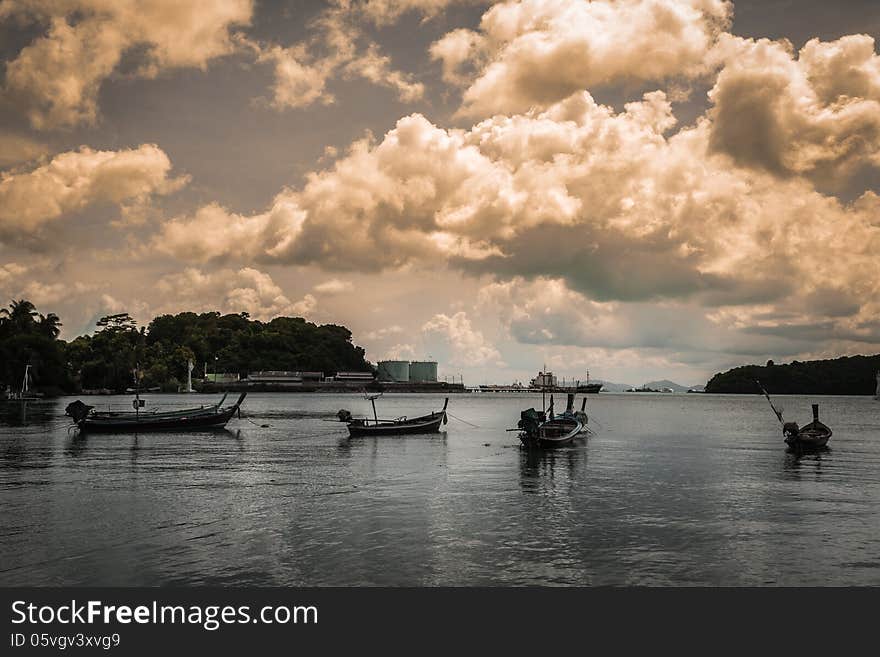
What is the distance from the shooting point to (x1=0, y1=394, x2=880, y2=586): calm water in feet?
69.2

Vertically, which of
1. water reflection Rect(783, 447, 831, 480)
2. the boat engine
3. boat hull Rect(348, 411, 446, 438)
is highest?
the boat engine

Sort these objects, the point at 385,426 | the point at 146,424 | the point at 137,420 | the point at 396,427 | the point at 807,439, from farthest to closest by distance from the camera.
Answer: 1. the point at 146,424
2. the point at 137,420
3. the point at 396,427
4. the point at 385,426
5. the point at 807,439

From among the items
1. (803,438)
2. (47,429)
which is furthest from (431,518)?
(47,429)

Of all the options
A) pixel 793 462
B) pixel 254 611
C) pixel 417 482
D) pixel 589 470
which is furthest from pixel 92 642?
pixel 793 462

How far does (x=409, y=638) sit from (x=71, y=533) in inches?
620

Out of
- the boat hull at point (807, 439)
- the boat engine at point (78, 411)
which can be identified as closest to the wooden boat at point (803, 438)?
the boat hull at point (807, 439)

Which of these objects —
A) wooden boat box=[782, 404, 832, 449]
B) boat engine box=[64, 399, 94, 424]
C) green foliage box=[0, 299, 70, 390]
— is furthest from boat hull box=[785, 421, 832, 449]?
green foliage box=[0, 299, 70, 390]

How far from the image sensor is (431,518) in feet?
94.9

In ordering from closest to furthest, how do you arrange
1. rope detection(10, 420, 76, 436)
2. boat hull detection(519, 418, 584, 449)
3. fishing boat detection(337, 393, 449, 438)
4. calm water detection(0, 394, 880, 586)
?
calm water detection(0, 394, 880, 586)
boat hull detection(519, 418, 584, 449)
fishing boat detection(337, 393, 449, 438)
rope detection(10, 420, 76, 436)

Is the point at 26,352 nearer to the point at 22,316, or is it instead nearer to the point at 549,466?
the point at 22,316

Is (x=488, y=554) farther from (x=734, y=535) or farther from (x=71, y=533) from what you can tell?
(x=71, y=533)

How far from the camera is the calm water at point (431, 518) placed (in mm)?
21094

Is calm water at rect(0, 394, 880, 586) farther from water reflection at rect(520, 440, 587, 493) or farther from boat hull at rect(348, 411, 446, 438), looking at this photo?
boat hull at rect(348, 411, 446, 438)

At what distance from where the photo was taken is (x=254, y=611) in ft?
57.5
